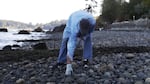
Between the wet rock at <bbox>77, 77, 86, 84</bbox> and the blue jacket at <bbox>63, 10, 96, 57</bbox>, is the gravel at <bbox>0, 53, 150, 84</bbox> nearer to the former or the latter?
the wet rock at <bbox>77, 77, 86, 84</bbox>

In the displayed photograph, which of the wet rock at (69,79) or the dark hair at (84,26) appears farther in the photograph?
the dark hair at (84,26)

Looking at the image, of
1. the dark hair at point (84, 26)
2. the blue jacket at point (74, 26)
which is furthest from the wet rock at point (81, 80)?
the dark hair at point (84, 26)

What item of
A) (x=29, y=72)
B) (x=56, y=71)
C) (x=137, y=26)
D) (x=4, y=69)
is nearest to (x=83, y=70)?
(x=56, y=71)

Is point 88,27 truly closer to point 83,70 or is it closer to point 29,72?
point 83,70

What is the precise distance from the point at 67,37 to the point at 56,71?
88cm

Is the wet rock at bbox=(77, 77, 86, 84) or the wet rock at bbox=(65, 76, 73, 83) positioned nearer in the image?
the wet rock at bbox=(77, 77, 86, 84)

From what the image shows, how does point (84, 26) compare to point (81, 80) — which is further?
point (84, 26)

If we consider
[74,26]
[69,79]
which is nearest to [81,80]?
[69,79]

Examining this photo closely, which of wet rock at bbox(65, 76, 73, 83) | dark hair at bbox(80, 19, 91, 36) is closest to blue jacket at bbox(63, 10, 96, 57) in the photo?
dark hair at bbox(80, 19, 91, 36)

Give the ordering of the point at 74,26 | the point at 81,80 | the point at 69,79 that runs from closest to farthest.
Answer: the point at 81,80, the point at 69,79, the point at 74,26

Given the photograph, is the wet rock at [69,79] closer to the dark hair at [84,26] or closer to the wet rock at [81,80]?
the wet rock at [81,80]

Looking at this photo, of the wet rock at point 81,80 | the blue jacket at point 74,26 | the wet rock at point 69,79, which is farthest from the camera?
the blue jacket at point 74,26

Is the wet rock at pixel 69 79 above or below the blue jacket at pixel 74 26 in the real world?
below

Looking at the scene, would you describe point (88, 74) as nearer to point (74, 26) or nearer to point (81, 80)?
point (81, 80)
